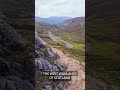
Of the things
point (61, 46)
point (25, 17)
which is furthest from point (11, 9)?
point (61, 46)

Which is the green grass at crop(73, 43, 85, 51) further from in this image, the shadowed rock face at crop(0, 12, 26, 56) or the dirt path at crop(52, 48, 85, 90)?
the shadowed rock face at crop(0, 12, 26, 56)

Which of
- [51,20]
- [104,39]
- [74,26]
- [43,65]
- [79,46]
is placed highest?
[51,20]

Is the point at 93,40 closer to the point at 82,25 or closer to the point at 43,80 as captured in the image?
the point at 82,25

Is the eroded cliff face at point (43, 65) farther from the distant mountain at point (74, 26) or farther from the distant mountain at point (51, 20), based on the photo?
the distant mountain at point (74, 26)

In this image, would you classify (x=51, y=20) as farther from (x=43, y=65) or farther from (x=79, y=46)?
(x=43, y=65)

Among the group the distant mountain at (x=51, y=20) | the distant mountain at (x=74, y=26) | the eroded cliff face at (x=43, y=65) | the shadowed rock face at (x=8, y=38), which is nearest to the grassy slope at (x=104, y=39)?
the distant mountain at (x=74, y=26)

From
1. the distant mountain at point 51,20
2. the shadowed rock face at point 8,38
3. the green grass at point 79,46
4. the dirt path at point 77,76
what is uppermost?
the distant mountain at point 51,20

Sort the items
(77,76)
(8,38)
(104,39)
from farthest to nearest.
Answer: (104,39), (8,38), (77,76)

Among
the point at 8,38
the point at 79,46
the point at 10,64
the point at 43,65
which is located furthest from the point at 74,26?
the point at 10,64
